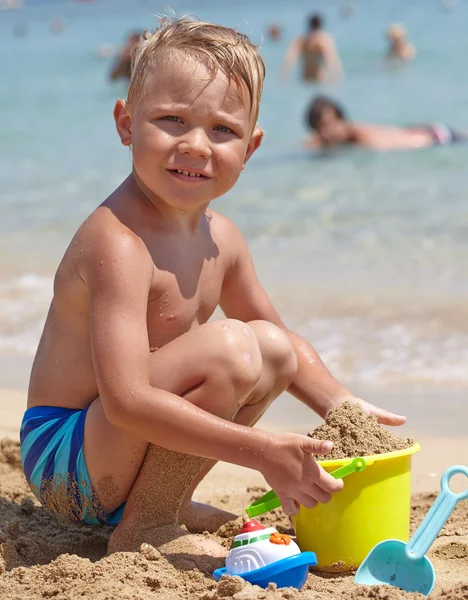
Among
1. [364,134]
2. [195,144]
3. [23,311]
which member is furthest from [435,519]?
[364,134]

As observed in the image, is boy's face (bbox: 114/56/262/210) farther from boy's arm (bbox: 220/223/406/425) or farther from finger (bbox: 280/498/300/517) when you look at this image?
finger (bbox: 280/498/300/517)

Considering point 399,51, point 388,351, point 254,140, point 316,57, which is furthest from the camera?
point 399,51

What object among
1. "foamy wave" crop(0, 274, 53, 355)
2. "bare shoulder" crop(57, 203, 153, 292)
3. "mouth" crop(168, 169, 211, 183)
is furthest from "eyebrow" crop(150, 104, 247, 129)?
"foamy wave" crop(0, 274, 53, 355)

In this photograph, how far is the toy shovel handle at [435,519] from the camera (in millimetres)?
2182

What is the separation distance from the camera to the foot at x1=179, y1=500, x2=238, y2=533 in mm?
2621

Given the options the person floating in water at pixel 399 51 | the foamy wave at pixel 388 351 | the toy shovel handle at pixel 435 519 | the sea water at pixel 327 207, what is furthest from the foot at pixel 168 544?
the person floating in water at pixel 399 51

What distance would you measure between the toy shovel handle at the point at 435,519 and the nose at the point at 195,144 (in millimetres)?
945

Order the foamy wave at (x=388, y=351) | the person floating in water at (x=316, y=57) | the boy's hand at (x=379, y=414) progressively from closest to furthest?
the boy's hand at (x=379, y=414), the foamy wave at (x=388, y=351), the person floating in water at (x=316, y=57)

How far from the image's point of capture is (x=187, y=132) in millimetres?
2289

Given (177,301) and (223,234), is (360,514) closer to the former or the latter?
(177,301)

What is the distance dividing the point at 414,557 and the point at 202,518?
66 cm

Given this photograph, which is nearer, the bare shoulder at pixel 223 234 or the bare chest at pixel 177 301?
the bare chest at pixel 177 301

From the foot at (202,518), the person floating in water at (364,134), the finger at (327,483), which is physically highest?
the person floating in water at (364,134)

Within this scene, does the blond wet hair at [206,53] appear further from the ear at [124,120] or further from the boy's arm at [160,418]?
the boy's arm at [160,418]
